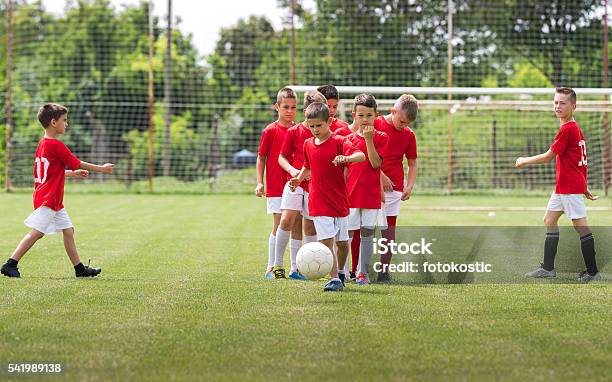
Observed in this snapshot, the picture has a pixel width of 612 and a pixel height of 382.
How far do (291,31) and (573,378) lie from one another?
23.6 m

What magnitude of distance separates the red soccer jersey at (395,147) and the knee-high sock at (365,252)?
0.81m

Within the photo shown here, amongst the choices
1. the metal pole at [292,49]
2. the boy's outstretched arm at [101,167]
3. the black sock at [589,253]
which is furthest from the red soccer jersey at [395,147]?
the metal pole at [292,49]

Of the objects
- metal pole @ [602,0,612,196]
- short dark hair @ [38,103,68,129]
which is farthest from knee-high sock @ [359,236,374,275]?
metal pole @ [602,0,612,196]

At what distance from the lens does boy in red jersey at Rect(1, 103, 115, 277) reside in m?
8.30

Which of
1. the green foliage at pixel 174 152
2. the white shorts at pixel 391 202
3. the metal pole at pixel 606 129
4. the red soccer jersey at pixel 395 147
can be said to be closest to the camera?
the red soccer jersey at pixel 395 147

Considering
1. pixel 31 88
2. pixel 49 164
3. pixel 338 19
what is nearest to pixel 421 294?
pixel 49 164

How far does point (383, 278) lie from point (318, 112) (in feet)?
5.42

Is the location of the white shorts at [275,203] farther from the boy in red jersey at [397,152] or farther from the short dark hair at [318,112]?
the short dark hair at [318,112]

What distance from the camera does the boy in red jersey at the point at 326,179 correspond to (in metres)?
7.39

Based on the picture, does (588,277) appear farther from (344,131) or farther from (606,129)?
(606,129)

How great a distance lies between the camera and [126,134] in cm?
2833

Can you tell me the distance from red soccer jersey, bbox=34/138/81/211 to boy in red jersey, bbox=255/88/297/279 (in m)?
1.73

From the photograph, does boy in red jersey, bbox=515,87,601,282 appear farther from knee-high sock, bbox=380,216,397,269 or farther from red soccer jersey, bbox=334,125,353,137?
red soccer jersey, bbox=334,125,353,137

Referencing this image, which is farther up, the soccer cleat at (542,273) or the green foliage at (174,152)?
the green foliage at (174,152)
